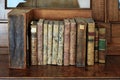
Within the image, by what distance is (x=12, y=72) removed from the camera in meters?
1.13

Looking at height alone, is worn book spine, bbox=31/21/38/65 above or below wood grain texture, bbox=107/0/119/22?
below

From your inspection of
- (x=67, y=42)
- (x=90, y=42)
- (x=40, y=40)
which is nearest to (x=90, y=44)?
(x=90, y=42)

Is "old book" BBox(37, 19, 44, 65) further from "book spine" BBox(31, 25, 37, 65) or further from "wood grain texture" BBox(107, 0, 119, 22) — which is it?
"wood grain texture" BBox(107, 0, 119, 22)

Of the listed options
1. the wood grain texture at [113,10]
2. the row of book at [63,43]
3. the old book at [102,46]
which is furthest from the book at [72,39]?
the wood grain texture at [113,10]

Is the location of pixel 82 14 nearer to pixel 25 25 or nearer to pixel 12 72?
pixel 25 25

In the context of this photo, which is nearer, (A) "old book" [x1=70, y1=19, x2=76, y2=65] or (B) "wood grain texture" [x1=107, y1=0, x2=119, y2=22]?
(A) "old book" [x1=70, y1=19, x2=76, y2=65]

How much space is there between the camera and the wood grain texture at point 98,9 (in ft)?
4.59

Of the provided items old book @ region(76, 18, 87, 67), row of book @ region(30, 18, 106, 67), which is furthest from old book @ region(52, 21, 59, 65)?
old book @ region(76, 18, 87, 67)

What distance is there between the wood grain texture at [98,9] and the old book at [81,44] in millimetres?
217

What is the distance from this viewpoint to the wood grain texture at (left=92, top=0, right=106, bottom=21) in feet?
4.59

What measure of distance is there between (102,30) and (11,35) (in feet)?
1.45

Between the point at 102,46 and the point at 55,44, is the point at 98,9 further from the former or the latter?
the point at 55,44

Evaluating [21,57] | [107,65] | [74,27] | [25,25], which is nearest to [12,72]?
[21,57]

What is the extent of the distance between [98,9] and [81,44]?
290 millimetres
